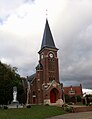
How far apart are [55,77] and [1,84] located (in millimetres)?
22851

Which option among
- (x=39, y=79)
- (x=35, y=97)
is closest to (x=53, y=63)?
(x=39, y=79)

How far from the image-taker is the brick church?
61178mm

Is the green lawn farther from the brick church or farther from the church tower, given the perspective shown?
the church tower

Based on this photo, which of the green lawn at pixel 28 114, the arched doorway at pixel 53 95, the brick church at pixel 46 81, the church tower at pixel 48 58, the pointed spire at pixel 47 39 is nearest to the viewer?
the green lawn at pixel 28 114

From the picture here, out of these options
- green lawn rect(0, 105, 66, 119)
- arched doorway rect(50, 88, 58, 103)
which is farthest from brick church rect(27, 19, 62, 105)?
green lawn rect(0, 105, 66, 119)

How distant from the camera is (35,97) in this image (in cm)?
6359

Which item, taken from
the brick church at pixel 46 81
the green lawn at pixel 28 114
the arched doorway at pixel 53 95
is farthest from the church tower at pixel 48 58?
the green lawn at pixel 28 114

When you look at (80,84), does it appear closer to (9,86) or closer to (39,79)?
(39,79)

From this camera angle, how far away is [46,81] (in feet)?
203

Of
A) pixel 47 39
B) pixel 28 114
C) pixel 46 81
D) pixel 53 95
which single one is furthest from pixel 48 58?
pixel 28 114

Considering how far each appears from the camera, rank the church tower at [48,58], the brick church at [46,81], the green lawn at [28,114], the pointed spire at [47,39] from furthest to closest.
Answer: the pointed spire at [47,39]
the church tower at [48,58]
the brick church at [46,81]
the green lawn at [28,114]

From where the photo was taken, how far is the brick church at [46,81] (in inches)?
2409

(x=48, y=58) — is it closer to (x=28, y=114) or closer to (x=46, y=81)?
(x=46, y=81)

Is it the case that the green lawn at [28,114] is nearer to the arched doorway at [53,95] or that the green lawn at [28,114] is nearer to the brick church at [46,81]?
the brick church at [46,81]
